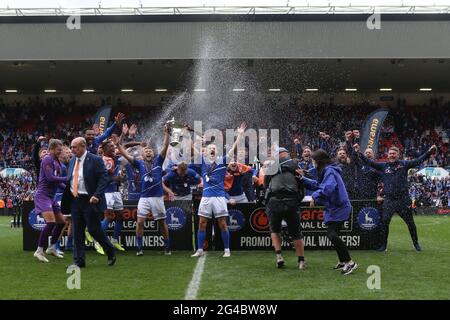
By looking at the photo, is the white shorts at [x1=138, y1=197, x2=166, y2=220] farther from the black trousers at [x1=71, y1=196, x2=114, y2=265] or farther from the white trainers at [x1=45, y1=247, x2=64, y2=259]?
the black trousers at [x1=71, y1=196, x2=114, y2=265]

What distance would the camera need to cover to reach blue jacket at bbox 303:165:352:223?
9.53 metres

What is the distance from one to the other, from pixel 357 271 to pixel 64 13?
22861mm

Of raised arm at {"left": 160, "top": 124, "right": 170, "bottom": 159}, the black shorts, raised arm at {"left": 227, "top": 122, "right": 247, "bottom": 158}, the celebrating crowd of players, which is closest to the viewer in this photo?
the celebrating crowd of players

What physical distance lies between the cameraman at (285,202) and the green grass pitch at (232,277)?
0.37 m

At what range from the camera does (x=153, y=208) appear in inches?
462

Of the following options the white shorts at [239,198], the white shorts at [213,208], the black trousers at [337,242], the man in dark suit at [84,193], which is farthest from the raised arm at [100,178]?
the white shorts at [239,198]

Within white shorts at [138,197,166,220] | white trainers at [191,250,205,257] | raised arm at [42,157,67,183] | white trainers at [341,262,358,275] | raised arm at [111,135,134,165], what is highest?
raised arm at [111,135,134,165]

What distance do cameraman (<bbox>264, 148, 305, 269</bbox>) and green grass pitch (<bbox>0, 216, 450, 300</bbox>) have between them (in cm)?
37

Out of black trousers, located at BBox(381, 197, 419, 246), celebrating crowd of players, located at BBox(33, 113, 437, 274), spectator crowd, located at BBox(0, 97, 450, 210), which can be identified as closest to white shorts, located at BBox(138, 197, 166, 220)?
celebrating crowd of players, located at BBox(33, 113, 437, 274)

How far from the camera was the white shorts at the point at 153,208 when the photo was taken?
11728mm

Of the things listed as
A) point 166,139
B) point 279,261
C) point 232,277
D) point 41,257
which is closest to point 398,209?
point 279,261

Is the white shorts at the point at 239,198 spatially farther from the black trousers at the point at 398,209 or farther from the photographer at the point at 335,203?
the photographer at the point at 335,203
